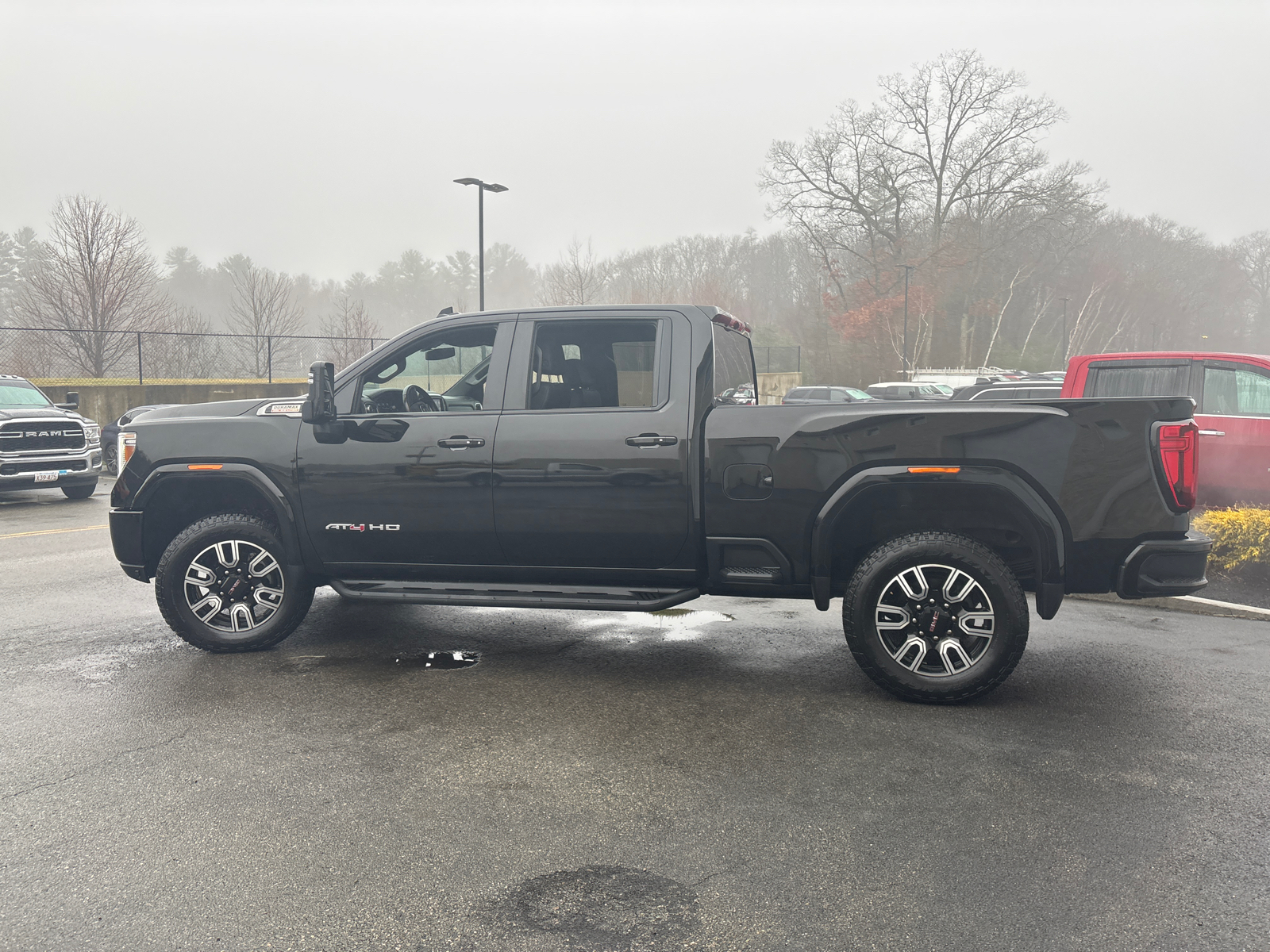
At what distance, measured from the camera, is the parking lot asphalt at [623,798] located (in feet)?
9.25

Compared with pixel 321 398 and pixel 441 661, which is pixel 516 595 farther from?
pixel 321 398

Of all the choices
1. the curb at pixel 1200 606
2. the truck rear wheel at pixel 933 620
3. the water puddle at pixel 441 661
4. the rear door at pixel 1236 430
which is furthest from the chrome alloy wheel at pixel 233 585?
the rear door at pixel 1236 430

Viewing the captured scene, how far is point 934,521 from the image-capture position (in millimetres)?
5164

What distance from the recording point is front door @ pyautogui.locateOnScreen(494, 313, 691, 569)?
5102mm

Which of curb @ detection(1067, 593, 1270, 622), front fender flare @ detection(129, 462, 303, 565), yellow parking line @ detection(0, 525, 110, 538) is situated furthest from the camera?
yellow parking line @ detection(0, 525, 110, 538)

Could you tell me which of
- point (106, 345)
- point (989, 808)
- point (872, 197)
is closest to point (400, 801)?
point (989, 808)

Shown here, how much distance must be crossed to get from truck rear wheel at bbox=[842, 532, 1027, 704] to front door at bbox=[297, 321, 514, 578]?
6.98 ft

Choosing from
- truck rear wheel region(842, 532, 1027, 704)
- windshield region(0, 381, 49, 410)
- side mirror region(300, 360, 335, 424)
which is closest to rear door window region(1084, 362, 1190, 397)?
truck rear wheel region(842, 532, 1027, 704)

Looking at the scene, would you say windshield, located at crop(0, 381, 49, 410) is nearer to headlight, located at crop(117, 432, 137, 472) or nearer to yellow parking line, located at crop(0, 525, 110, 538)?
yellow parking line, located at crop(0, 525, 110, 538)

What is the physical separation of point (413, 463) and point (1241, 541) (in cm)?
666

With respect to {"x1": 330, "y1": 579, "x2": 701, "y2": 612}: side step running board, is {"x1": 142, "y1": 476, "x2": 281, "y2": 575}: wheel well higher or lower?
higher

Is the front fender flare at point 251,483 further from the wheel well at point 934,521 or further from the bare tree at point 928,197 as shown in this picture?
the bare tree at point 928,197

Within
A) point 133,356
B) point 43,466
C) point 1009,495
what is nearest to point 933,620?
point 1009,495

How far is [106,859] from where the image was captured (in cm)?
319
